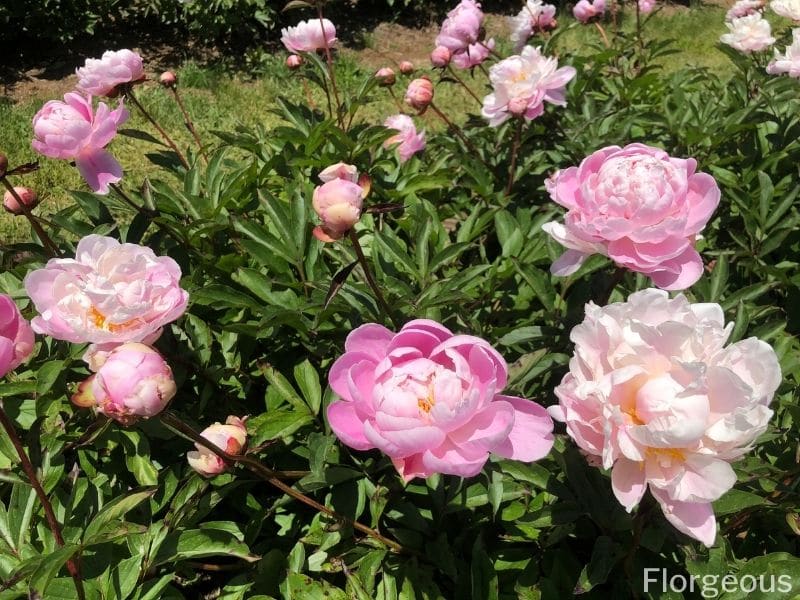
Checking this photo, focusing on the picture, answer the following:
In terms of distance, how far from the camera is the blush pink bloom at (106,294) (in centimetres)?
94

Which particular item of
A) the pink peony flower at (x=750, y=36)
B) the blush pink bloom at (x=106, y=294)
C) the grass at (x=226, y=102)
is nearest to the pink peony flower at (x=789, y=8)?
the pink peony flower at (x=750, y=36)

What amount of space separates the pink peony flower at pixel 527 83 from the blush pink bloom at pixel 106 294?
3.28 feet

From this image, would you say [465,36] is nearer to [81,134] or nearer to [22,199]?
[81,134]

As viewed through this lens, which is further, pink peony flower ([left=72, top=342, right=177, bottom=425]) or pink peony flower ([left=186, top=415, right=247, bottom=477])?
pink peony flower ([left=186, top=415, right=247, bottom=477])

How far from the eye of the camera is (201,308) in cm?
144

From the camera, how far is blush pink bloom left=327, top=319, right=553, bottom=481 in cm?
75

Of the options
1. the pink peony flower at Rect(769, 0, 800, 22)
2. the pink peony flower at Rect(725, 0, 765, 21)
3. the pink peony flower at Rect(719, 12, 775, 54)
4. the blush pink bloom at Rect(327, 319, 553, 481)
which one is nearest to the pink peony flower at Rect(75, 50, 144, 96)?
the blush pink bloom at Rect(327, 319, 553, 481)

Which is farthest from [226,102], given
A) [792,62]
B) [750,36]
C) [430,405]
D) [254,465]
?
[430,405]

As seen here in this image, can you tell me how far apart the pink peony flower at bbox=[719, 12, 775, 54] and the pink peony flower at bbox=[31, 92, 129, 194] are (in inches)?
76.9

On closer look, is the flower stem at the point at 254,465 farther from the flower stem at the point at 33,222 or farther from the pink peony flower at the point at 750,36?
the pink peony flower at the point at 750,36

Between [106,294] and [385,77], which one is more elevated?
[106,294]

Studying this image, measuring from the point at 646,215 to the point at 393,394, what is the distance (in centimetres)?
46

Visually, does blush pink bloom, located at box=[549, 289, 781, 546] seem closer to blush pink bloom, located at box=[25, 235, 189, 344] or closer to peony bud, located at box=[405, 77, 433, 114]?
blush pink bloom, located at box=[25, 235, 189, 344]

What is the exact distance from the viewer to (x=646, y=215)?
37.0 inches
